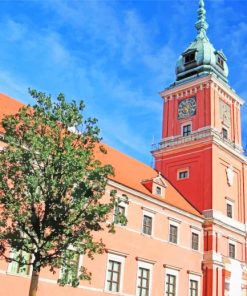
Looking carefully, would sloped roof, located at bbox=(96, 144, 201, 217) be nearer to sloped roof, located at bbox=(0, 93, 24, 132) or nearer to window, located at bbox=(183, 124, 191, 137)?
window, located at bbox=(183, 124, 191, 137)

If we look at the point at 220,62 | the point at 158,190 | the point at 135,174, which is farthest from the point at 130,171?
the point at 220,62

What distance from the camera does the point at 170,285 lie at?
25219mm

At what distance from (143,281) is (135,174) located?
700cm

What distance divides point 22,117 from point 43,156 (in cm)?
154

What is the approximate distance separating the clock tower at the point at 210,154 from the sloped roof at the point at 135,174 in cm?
117

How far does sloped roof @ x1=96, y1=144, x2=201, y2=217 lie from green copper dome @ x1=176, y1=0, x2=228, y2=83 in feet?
28.6

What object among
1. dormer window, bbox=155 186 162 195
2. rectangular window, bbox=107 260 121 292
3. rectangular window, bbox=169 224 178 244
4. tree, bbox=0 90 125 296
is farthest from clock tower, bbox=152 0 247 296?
tree, bbox=0 90 125 296

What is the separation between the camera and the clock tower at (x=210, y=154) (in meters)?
28.5

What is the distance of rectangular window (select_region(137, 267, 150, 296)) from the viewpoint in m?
23.4

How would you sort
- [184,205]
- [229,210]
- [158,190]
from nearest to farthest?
[158,190]
[184,205]
[229,210]

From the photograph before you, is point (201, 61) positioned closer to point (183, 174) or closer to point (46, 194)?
point (183, 174)

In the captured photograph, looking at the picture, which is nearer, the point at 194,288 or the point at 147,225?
the point at 147,225

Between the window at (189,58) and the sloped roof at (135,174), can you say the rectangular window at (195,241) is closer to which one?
the sloped roof at (135,174)

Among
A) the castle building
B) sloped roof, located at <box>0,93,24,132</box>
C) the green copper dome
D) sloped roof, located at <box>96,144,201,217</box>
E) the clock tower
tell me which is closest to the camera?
the castle building
